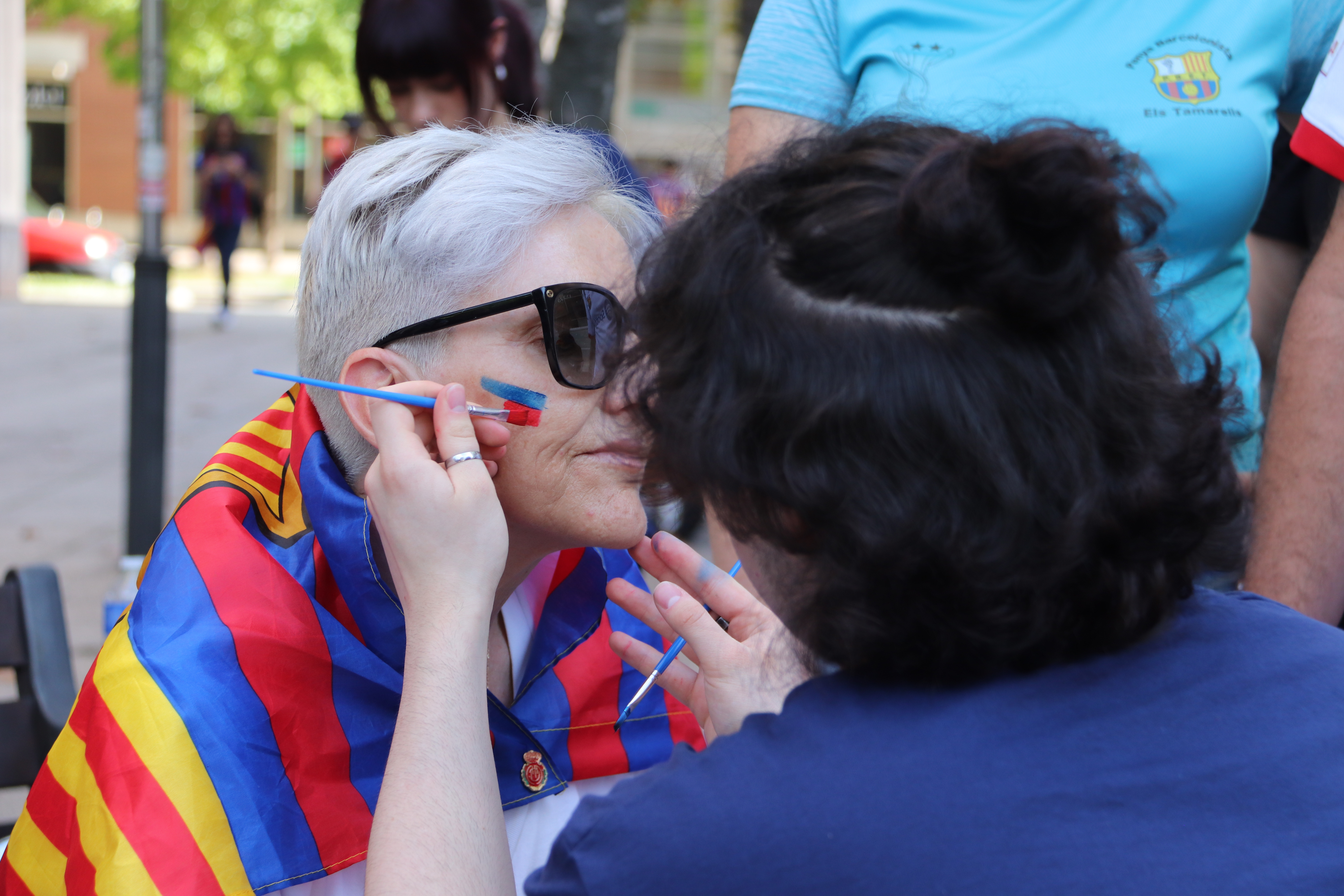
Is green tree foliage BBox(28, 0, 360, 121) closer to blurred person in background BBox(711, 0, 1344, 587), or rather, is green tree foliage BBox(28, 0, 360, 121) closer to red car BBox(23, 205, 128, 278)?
red car BBox(23, 205, 128, 278)

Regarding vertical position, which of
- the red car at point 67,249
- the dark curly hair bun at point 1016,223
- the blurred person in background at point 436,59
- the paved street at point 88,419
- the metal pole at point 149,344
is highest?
the dark curly hair bun at point 1016,223

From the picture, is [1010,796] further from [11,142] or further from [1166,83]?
[11,142]

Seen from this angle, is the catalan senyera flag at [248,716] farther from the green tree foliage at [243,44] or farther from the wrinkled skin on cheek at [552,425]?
the green tree foliage at [243,44]

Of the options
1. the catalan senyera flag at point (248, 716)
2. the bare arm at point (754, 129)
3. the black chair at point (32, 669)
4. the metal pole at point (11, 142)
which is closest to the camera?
the catalan senyera flag at point (248, 716)

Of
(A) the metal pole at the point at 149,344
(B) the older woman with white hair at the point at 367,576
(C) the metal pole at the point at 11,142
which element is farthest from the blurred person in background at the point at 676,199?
(C) the metal pole at the point at 11,142

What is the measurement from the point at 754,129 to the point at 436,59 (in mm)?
1328

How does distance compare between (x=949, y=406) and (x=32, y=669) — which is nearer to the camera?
(x=949, y=406)

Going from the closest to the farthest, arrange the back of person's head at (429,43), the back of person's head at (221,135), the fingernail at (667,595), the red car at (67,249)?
1. the fingernail at (667,595)
2. the back of person's head at (429,43)
3. the back of person's head at (221,135)
4. the red car at (67,249)

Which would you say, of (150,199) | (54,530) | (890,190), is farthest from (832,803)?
(54,530)

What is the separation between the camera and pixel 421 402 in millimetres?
1589

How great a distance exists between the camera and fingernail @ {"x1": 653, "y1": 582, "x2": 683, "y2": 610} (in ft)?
4.37

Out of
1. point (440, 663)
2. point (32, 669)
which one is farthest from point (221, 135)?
point (440, 663)

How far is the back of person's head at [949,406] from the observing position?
973mm

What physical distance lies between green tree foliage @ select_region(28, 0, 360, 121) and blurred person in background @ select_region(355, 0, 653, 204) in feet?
47.1
